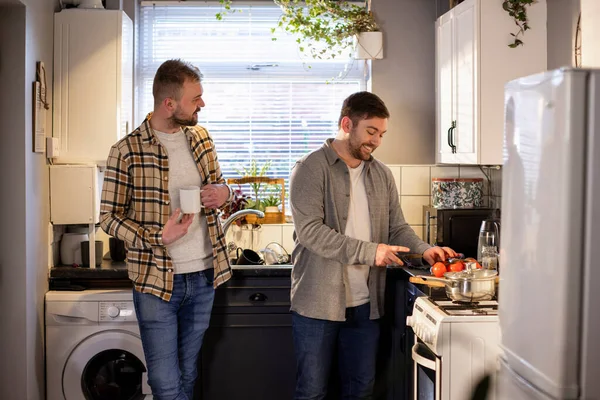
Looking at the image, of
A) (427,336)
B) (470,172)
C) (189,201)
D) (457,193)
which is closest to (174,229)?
(189,201)

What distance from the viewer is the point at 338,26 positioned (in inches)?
162

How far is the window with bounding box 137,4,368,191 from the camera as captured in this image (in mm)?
4352

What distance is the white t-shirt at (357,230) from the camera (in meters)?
2.79

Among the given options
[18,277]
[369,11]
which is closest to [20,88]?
[18,277]

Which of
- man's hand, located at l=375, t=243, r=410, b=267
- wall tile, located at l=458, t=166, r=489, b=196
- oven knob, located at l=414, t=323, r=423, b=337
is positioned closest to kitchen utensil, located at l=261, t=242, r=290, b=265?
wall tile, located at l=458, t=166, r=489, b=196

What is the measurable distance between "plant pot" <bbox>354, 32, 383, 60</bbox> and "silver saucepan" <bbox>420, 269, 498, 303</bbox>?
6.40 ft

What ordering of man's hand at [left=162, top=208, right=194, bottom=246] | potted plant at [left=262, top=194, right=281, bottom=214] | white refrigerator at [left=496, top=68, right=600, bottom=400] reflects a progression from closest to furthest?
white refrigerator at [left=496, top=68, right=600, bottom=400] < man's hand at [left=162, top=208, right=194, bottom=246] < potted plant at [left=262, top=194, right=281, bottom=214]

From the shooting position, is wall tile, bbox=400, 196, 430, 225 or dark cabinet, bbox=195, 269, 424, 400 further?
wall tile, bbox=400, 196, 430, 225

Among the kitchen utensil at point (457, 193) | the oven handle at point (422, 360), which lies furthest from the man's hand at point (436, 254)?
the kitchen utensil at point (457, 193)

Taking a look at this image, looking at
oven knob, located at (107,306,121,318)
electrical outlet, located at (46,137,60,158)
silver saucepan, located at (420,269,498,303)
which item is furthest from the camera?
electrical outlet, located at (46,137,60,158)

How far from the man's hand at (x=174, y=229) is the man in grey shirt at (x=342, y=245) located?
43cm

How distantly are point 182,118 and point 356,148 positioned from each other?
676mm

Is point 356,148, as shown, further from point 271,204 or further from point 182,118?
point 271,204

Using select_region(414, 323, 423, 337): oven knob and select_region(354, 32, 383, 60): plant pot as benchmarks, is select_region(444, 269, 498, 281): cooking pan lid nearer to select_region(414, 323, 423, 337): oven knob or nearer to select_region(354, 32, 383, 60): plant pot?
select_region(414, 323, 423, 337): oven knob
